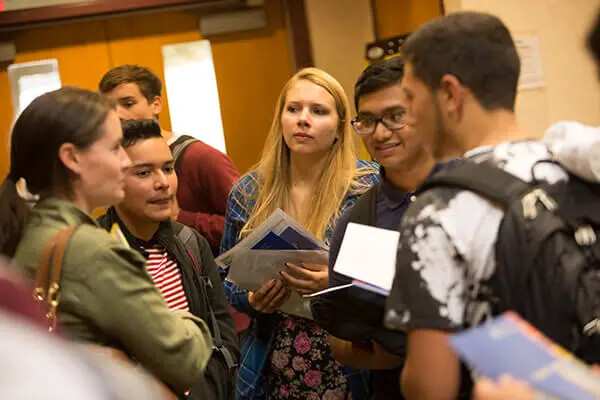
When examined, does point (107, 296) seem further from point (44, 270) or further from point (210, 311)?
point (210, 311)

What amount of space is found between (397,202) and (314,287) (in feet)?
1.19

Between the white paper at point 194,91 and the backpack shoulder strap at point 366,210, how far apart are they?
2612 mm

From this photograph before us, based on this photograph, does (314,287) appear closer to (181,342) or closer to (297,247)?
(297,247)

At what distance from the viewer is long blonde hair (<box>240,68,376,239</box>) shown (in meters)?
2.26

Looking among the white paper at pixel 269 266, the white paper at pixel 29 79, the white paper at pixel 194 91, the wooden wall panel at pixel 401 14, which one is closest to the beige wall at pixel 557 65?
the wooden wall panel at pixel 401 14

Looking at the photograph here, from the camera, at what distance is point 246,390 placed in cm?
218

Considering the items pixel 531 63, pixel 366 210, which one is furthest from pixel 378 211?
pixel 531 63

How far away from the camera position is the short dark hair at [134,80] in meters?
3.00

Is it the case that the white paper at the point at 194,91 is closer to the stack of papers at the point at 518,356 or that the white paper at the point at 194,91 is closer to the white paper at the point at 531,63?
the white paper at the point at 531,63

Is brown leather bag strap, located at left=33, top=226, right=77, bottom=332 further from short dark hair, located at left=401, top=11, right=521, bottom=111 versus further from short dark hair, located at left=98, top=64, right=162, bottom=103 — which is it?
short dark hair, located at left=98, top=64, right=162, bottom=103

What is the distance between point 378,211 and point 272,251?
0.33 m

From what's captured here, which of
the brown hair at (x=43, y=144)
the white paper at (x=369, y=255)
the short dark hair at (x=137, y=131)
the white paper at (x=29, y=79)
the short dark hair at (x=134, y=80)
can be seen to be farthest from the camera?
the white paper at (x=29, y=79)

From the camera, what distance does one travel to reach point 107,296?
1.33 metres

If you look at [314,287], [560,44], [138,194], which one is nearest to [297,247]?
[314,287]
